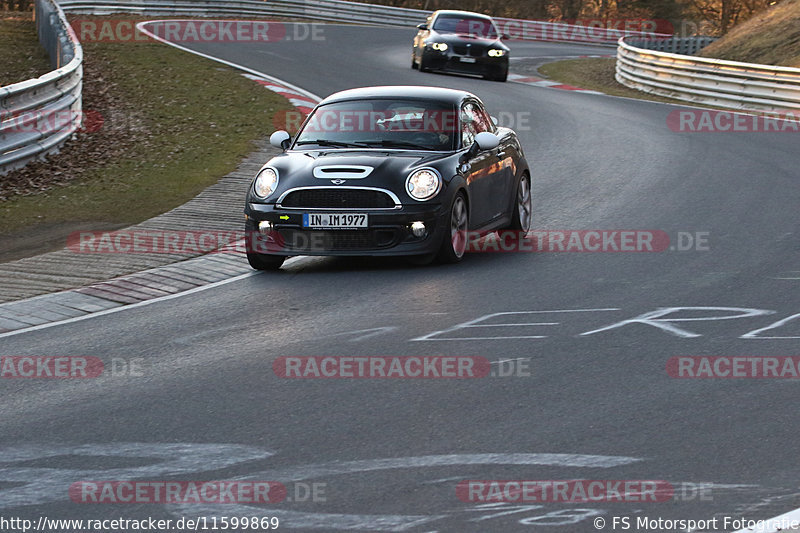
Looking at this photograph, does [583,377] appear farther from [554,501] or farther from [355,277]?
[355,277]

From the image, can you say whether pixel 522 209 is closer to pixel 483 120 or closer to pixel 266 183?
pixel 483 120

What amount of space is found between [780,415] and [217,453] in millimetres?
2918

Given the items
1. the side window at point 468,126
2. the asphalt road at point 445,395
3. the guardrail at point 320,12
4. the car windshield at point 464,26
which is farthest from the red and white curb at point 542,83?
the side window at point 468,126

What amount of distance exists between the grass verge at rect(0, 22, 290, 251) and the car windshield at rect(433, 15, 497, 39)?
5821 millimetres

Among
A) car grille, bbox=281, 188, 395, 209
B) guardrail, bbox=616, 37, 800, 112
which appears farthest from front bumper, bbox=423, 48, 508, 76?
car grille, bbox=281, 188, 395, 209

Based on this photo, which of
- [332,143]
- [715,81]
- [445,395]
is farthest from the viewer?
[715,81]

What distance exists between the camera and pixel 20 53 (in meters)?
27.8

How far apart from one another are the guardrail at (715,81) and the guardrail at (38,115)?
45.7 feet

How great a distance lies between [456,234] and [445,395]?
4.36 m

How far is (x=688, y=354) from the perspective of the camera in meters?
7.88

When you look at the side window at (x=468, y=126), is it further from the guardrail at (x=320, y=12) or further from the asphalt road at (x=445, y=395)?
the guardrail at (x=320, y=12)

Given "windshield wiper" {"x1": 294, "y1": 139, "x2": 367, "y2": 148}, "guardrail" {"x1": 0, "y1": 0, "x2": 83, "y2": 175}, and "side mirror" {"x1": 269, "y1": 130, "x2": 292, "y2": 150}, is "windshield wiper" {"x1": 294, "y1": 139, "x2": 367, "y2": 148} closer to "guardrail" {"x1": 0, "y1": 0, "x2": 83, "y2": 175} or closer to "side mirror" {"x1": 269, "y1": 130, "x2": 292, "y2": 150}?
"side mirror" {"x1": 269, "y1": 130, "x2": 292, "y2": 150}

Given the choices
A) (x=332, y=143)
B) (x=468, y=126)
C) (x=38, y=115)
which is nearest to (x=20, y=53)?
(x=38, y=115)

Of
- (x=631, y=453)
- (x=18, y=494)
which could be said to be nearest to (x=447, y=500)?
(x=631, y=453)
